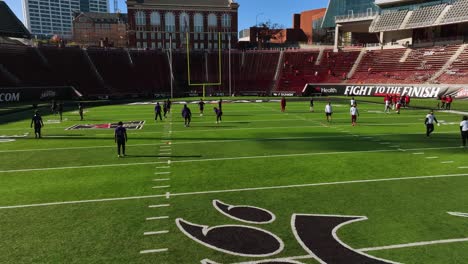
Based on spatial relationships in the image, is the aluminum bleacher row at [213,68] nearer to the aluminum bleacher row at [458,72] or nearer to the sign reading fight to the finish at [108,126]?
the aluminum bleacher row at [458,72]

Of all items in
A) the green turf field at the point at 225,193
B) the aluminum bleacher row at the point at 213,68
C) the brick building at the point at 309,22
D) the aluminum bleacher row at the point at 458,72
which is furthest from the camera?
the brick building at the point at 309,22

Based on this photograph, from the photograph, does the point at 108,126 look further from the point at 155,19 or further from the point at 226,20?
the point at 226,20

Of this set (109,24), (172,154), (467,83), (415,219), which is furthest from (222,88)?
(109,24)

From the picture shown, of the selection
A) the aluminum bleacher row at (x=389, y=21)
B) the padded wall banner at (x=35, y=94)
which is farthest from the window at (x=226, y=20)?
the padded wall banner at (x=35, y=94)

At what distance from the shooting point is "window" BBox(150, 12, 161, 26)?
3221 inches

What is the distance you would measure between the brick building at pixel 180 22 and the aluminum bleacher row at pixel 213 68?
2597 centimetres

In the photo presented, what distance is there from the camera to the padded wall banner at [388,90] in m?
35.9

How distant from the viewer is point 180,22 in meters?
83.2

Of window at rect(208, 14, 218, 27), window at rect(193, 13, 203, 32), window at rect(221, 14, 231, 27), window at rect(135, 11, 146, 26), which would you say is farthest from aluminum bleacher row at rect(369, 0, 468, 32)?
window at rect(135, 11, 146, 26)

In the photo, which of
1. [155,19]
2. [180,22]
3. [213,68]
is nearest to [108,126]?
[213,68]

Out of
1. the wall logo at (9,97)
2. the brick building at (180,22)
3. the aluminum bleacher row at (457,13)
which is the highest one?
the brick building at (180,22)

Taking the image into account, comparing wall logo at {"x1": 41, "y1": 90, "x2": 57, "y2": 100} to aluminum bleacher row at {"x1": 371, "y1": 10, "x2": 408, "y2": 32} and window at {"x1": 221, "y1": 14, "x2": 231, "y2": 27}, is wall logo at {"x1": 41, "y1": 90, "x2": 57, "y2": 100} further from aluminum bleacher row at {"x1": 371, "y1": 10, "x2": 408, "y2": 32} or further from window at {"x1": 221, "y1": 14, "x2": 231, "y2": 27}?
window at {"x1": 221, "y1": 14, "x2": 231, "y2": 27}

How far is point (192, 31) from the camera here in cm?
8400

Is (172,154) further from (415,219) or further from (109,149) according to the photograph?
(415,219)
